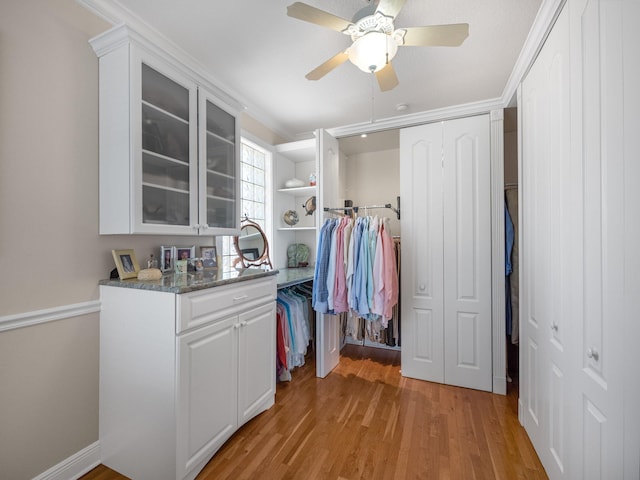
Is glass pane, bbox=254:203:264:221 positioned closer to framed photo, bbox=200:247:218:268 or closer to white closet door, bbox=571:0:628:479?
framed photo, bbox=200:247:218:268

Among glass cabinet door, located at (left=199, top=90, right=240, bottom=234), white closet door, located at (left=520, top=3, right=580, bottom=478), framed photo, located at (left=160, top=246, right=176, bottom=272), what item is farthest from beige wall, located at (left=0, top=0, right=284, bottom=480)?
white closet door, located at (left=520, top=3, right=580, bottom=478)

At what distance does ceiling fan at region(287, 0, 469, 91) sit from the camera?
124cm

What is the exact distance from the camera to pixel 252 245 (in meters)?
2.79

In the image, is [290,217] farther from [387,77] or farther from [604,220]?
[604,220]

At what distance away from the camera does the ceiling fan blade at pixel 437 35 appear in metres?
1.26

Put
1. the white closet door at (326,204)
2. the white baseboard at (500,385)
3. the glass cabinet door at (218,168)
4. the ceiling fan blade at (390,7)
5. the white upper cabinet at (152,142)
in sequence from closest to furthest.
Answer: the ceiling fan blade at (390,7), the white upper cabinet at (152,142), the glass cabinet door at (218,168), the white baseboard at (500,385), the white closet door at (326,204)

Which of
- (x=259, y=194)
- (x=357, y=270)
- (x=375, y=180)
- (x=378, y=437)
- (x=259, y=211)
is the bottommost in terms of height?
(x=378, y=437)

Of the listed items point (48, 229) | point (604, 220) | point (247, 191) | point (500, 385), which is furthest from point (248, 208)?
point (500, 385)

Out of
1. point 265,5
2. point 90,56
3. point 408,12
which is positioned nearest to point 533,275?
point 408,12

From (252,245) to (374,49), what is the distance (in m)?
1.97

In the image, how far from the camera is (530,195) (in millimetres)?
1729

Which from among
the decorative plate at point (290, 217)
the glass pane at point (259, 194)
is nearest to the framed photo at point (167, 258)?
the glass pane at point (259, 194)

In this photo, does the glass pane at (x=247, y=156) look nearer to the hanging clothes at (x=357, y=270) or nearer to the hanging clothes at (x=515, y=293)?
the hanging clothes at (x=357, y=270)

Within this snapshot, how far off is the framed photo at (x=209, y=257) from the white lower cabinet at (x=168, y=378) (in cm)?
58
